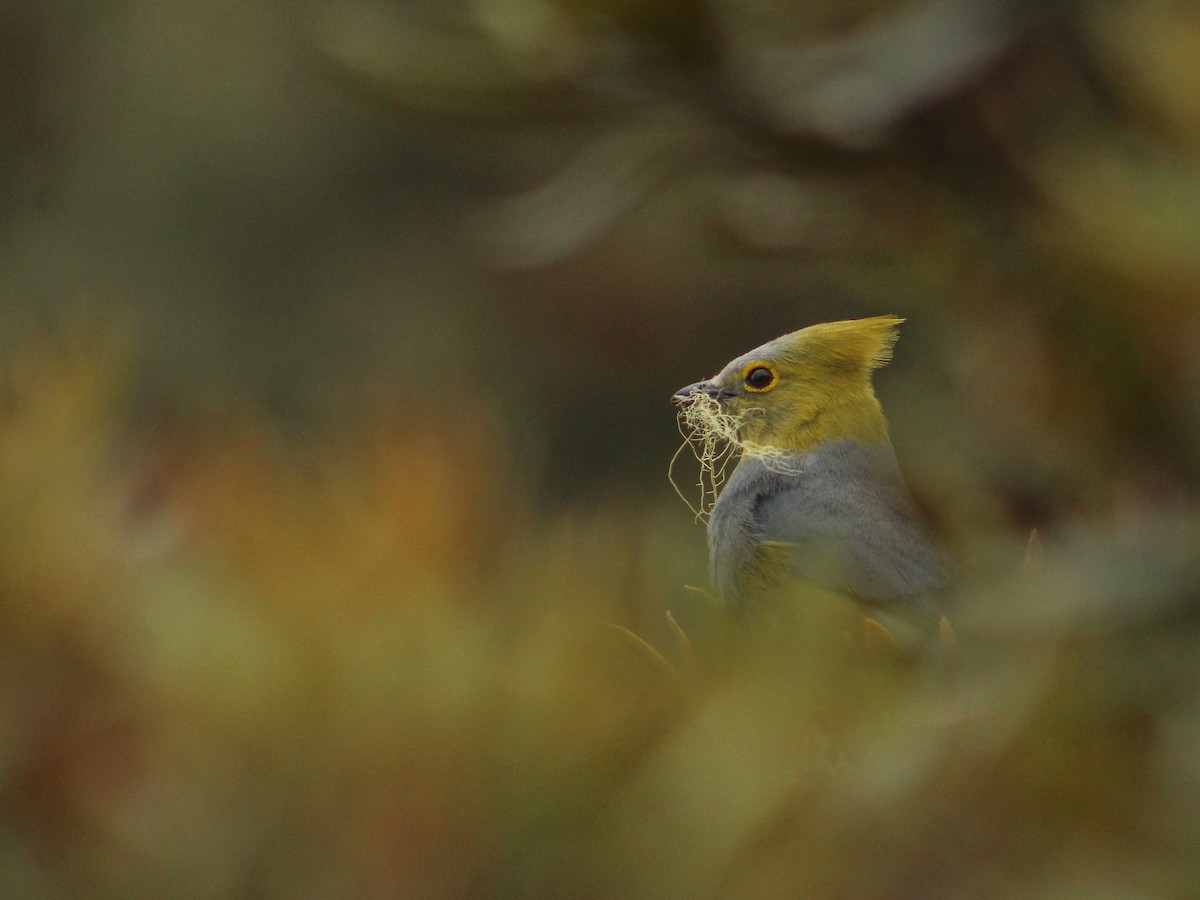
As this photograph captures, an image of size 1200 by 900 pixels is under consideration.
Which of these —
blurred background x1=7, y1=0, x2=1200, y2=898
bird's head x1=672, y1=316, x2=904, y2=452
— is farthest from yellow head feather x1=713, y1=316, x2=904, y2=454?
blurred background x1=7, y1=0, x2=1200, y2=898

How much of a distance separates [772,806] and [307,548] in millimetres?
132

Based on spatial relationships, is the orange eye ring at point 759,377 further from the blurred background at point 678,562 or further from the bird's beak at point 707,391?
the blurred background at point 678,562

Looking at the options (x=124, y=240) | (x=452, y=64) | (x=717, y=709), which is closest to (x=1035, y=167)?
(x=452, y=64)

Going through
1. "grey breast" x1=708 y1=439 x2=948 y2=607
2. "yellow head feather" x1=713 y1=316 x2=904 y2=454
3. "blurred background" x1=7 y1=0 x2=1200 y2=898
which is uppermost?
"blurred background" x1=7 y1=0 x2=1200 y2=898

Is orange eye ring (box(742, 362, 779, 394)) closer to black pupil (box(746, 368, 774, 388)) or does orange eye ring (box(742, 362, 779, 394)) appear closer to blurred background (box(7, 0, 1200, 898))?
black pupil (box(746, 368, 774, 388))

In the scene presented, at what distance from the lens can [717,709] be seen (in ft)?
1.05

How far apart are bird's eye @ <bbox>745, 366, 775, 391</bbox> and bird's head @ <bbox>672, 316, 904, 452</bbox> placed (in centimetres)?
2

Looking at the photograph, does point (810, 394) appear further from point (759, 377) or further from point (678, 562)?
point (678, 562)

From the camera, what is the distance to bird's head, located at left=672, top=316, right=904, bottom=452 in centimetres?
111

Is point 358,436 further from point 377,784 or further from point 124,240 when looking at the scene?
point 124,240

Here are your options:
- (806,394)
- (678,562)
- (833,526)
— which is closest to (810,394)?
(806,394)

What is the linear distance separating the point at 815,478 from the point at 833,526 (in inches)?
3.8

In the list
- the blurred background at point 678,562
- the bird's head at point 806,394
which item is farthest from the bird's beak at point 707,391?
the blurred background at point 678,562

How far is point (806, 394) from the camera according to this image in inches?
44.3
